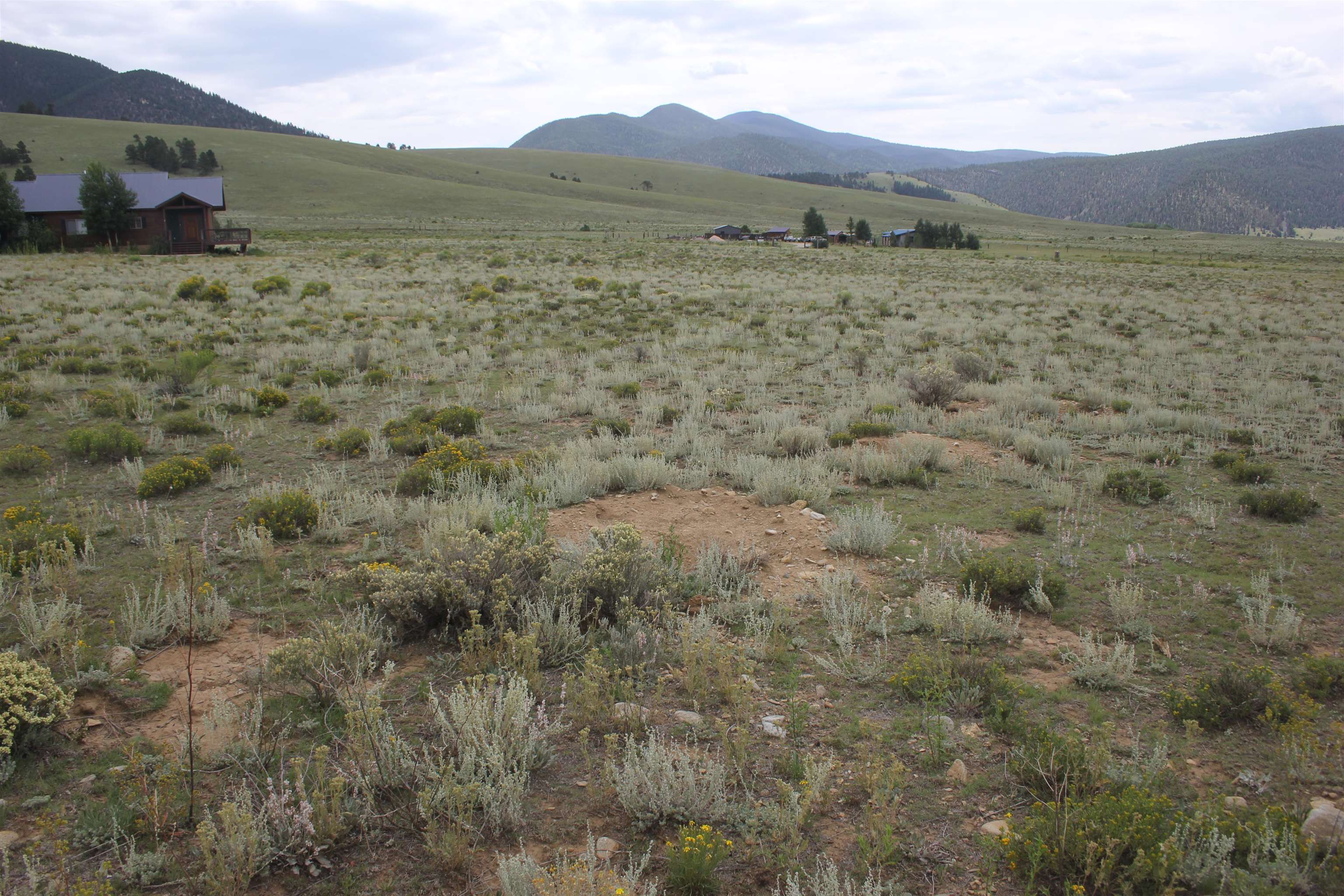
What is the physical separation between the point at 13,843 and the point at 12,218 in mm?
46946

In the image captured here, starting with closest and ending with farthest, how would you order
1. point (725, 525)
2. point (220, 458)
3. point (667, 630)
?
point (667, 630) → point (725, 525) → point (220, 458)

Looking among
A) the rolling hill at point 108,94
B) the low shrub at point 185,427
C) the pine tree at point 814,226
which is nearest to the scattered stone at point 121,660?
the low shrub at point 185,427

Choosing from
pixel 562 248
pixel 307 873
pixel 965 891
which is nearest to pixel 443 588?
pixel 307 873

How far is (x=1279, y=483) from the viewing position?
805 centimetres

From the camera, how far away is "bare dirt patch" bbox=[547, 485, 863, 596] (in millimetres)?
5996

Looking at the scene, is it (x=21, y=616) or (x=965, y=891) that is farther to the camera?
(x=21, y=616)

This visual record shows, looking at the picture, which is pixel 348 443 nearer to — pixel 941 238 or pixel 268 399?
pixel 268 399

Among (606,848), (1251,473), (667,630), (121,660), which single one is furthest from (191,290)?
(1251,473)

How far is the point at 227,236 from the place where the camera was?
135 ft

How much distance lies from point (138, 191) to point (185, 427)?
42877 mm

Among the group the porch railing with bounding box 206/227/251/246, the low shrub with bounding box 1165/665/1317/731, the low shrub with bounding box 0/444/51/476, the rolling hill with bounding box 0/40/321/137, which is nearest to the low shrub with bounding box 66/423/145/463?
the low shrub with bounding box 0/444/51/476

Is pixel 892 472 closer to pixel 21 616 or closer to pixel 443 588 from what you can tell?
pixel 443 588

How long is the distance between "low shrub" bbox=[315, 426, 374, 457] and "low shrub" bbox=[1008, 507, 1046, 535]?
7553 millimetres

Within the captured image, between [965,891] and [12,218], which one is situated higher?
[12,218]
